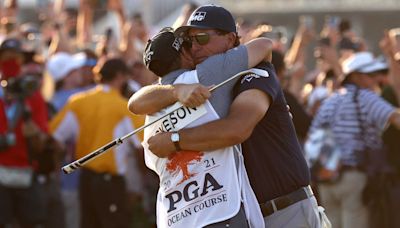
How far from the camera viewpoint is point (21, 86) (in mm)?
12352

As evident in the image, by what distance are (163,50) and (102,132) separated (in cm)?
539

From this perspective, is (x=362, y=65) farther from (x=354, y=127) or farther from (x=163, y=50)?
(x=163, y=50)

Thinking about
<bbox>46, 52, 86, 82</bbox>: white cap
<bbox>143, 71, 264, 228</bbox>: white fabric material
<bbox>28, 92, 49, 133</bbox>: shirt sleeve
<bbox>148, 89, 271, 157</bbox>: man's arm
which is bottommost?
<bbox>143, 71, 264, 228</bbox>: white fabric material

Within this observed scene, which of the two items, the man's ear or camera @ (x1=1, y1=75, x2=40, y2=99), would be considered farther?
camera @ (x1=1, y1=75, x2=40, y2=99)

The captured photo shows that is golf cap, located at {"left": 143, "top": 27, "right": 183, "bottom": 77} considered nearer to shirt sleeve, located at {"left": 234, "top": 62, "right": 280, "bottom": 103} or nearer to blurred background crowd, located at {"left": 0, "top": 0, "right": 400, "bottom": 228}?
shirt sleeve, located at {"left": 234, "top": 62, "right": 280, "bottom": 103}

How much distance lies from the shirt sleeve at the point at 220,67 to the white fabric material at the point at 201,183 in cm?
6

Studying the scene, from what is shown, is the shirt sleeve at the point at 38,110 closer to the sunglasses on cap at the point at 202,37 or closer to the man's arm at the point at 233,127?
the sunglasses on cap at the point at 202,37

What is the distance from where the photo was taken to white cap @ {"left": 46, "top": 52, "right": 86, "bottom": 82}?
1438 centimetres

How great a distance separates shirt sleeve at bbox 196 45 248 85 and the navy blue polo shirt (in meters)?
0.18

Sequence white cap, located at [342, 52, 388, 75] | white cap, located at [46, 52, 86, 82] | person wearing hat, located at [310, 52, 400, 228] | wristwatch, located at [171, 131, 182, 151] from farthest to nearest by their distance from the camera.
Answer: white cap, located at [46, 52, 86, 82] < white cap, located at [342, 52, 388, 75] < person wearing hat, located at [310, 52, 400, 228] < wristwatch, located at [171, 131, 182, 151]

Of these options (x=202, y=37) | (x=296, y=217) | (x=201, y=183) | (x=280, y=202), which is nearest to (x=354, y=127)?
(x=296, y=217)

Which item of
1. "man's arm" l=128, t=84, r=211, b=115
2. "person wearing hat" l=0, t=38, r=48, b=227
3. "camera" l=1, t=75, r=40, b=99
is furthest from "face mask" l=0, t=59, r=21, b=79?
"man's arm" l=128, t=84, r=211, b=115

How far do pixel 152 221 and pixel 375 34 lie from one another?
14.6m

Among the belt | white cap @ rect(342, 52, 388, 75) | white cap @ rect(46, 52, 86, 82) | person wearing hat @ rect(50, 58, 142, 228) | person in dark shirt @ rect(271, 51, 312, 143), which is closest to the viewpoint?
the belt
